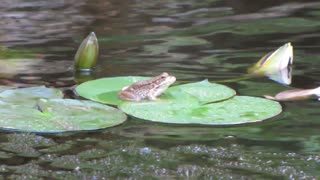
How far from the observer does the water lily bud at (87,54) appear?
8.00 ft

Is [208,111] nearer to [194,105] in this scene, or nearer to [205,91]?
[194,105]

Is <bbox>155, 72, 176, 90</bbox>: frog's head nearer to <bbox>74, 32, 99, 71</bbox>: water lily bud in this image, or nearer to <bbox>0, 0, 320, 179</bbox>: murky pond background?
<bbox>0, 0, 320, 179</bbox>: murky pond background

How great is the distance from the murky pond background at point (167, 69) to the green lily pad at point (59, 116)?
0.02 meters

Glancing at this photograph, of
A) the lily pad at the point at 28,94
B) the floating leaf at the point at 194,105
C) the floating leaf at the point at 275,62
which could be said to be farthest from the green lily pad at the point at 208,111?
the floating leaf at the point at 275,62

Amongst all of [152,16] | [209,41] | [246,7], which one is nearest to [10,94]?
[209,41]

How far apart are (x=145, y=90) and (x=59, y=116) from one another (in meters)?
0.30

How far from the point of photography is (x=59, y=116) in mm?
1894

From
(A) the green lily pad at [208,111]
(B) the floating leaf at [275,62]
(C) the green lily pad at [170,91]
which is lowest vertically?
(A) the green lily pad at [208,111]

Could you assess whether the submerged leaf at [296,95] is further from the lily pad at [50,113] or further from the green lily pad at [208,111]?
the lily pad at [50,113]

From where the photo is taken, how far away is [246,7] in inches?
148

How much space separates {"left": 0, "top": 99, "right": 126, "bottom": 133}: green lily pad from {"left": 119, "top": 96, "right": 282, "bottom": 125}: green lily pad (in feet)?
0.25

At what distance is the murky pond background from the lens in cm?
161

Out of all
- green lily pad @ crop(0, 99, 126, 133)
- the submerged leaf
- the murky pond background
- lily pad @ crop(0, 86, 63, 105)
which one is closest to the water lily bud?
the murky pond background

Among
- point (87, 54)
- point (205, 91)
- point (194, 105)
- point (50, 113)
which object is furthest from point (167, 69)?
point (50, 113)
